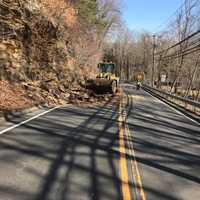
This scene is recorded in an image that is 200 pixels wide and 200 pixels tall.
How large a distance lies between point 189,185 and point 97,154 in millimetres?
2502

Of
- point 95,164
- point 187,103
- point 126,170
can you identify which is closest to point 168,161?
point 126,170

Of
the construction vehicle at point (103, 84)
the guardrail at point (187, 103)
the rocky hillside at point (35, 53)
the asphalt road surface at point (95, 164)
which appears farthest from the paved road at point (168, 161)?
the construction vehicle at point (103, 84)

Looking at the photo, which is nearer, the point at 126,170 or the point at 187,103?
the point at 126,170

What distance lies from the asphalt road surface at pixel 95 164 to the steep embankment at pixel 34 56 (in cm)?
547

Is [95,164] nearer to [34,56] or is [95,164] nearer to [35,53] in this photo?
[34,56]

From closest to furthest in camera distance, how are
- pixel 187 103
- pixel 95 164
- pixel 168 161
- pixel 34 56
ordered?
pixel 95 164 < pixel 168 161 < pixel 187 103 < pixel 34 56

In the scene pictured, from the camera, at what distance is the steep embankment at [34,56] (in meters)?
20.7

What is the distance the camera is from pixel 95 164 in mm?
7785

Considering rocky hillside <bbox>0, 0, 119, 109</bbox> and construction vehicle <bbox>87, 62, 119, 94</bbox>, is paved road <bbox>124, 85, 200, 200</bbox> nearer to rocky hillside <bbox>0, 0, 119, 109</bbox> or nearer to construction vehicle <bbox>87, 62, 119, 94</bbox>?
rocky hillside <bbox>0, 0, 119, 109</bbox>

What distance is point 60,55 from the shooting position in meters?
31.9

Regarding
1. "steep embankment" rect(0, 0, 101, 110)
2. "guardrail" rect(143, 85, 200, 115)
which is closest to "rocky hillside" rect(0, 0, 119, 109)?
"steep embankment" rect(0, 0, 101, 110)

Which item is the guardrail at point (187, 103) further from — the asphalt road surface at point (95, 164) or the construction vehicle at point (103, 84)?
the asphalt road surface at point (95, 164)

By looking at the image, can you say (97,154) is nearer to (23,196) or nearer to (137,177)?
(137,177)

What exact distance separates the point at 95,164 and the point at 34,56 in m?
19.9
